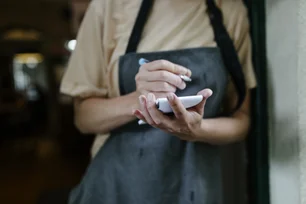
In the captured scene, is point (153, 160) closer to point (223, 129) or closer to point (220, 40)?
point (223, 129)

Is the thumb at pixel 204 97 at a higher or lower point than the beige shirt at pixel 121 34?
lower

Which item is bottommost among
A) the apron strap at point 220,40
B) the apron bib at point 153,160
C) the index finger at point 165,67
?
the apron bib at point 153,160

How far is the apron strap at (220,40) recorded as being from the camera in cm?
71

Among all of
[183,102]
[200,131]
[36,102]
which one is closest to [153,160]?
[200,131]

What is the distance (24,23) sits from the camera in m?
5.19

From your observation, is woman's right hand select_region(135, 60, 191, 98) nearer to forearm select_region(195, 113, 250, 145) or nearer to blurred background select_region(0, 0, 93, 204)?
forearm select_region(195, 113, 250, 145)

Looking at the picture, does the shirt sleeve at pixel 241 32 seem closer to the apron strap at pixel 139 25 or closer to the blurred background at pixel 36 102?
the apron strap at pixel 139 25

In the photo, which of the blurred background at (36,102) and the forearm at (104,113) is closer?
the forearm at (104,113)

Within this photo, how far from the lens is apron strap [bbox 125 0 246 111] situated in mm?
712

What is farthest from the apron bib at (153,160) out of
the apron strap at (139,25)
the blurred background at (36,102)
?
the blurred background at (36,102)

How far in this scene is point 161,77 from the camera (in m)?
0.60

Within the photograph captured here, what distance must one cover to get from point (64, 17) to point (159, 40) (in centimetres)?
465

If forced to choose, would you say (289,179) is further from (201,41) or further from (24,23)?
(24,23)

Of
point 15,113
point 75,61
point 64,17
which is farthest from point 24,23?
point 75,61
